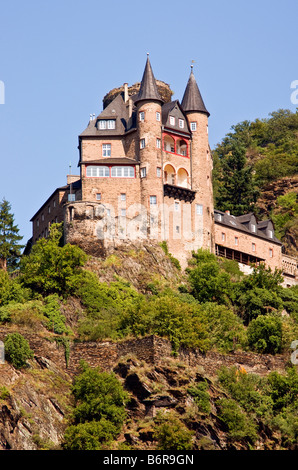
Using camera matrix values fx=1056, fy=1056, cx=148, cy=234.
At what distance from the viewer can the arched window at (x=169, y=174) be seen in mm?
92000

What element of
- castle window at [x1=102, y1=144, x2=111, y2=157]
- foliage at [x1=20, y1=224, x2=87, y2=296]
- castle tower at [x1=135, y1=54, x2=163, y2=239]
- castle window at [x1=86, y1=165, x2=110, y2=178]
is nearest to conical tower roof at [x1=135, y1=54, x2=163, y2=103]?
castle tower at [x1=135, y1=54, x2=163, y2=239]

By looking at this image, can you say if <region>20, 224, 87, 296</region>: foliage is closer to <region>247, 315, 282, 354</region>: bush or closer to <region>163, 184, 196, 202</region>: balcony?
<region>247, 315, 282, 354</region>: bush

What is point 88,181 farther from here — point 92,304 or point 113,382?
point 113,382

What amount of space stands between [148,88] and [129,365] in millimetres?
33816

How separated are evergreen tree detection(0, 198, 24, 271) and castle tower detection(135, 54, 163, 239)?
11.5m

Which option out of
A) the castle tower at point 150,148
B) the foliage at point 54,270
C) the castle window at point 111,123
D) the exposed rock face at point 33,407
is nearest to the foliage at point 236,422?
the exposed rock face at point 33,407

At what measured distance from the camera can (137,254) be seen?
86062mm

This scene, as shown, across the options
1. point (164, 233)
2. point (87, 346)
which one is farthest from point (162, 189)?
point (87, 346)

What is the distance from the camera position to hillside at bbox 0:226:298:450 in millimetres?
61062

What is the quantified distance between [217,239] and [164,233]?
9.40 m

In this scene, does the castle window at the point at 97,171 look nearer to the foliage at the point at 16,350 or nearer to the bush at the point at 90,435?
the foliage at the point at 16,350

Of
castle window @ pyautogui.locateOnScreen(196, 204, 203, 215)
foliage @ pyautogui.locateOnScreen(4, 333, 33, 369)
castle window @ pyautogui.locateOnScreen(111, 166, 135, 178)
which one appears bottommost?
foliage @ pyautogui.locateOnScreen(4, 333, 33, 369)

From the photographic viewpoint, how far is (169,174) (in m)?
92.4

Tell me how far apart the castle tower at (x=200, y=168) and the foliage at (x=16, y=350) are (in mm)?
30254
